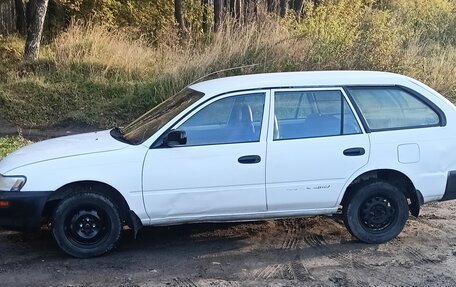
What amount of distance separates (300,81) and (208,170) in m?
1.33

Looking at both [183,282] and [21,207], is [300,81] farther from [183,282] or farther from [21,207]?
[21,207]

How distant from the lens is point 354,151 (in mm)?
6121

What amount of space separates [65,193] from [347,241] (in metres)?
2.82

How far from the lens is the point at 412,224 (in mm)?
6977

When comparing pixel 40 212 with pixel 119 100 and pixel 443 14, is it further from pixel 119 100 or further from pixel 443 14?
pixel 443 14

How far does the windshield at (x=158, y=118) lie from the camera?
611 cm

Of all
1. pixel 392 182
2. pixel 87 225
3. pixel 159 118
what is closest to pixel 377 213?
pixel 392 182

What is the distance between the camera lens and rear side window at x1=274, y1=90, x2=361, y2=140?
6.13 metres

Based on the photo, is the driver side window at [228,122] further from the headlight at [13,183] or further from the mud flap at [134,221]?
the headlight at [13,183]

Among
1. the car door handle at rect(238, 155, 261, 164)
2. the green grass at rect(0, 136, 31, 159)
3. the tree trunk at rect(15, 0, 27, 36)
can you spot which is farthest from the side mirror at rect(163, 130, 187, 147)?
the tree trunk at rect(15, 0, 27, 36)

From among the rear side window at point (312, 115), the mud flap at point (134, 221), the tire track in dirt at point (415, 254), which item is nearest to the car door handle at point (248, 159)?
the rear side window at point (312, 115)

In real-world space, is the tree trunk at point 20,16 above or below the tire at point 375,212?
above

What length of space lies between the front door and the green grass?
189 inches

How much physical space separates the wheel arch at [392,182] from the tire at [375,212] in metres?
0.05
